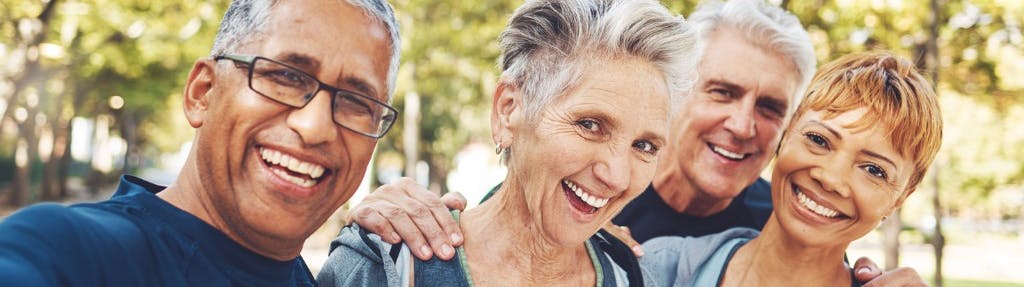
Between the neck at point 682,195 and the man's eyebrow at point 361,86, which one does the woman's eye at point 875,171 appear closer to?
the neck at point 682,195

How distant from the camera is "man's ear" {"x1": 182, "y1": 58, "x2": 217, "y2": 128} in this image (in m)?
2.01

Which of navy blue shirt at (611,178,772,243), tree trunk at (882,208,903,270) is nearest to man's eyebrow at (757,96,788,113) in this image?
navy blue shirt at (611,178,772,243)

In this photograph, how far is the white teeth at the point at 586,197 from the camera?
7.91 feet

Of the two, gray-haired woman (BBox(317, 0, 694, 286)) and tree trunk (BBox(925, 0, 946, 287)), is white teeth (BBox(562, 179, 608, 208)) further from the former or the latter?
tree trunk (BBox(925, 0, 946, 287))

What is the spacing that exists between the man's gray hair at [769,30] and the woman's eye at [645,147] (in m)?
A: 1.24

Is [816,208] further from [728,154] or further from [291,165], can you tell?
[291,165]

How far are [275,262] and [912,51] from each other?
34.5ft

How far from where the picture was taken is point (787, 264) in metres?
3.02

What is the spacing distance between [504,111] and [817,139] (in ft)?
3.76

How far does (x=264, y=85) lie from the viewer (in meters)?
1.92

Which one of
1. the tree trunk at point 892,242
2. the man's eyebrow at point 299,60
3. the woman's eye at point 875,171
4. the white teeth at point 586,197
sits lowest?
the tree trunk at point 892,242

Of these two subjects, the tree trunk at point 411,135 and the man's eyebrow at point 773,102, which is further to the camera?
the tree trunk at point 411,135

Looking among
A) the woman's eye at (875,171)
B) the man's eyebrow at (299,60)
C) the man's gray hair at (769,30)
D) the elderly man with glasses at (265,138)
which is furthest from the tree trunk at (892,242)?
the man's eyebrow at (299,60)

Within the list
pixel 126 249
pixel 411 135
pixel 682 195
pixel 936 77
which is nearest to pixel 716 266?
pixel 682 195
